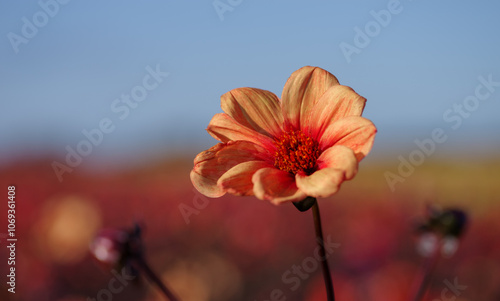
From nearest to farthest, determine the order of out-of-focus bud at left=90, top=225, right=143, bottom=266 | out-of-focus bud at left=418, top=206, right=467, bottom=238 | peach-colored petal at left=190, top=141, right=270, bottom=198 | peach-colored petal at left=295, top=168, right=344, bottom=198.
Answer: peach-colored petal at left=295, top=168, right=344, bottom=198 → peach-colored petal at left=190, top=141, right=270, bottom=198 → out-of-focus bud at left=90, top=225, right=143, bottom=266 → out-of-focus bud at left=418, top=206, right=467, bottom=238

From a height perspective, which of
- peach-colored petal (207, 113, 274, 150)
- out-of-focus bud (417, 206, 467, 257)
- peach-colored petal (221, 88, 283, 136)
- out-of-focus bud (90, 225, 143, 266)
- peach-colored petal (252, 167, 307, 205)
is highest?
peach-colored petal (221, 88, 283, 136)

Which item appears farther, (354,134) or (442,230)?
(442,230)

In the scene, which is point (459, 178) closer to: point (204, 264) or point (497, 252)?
point (497, 252)

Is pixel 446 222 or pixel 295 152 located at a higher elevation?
pixel 295 152

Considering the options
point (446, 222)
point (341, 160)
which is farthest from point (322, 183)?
point (446, 222)

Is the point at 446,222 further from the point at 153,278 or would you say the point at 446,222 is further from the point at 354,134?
the point at 153,278

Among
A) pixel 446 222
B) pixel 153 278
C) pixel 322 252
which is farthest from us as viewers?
pixel 446 222

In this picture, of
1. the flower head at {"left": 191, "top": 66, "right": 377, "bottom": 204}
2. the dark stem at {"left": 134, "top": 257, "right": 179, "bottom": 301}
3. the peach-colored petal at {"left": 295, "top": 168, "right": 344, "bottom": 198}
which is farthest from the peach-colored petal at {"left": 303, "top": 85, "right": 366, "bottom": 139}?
the dark stem at {"left": 134, "top": 257, "right": 179, "bottom": 301}

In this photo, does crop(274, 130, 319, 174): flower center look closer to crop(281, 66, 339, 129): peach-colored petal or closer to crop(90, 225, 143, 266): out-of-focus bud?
crop(281, 66, 339, 129): peach-colored petal

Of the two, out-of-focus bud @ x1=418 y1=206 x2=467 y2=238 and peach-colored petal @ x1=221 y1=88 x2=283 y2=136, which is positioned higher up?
peach-colored petal @ x1=221 y1=88 x2=283 y2=136
